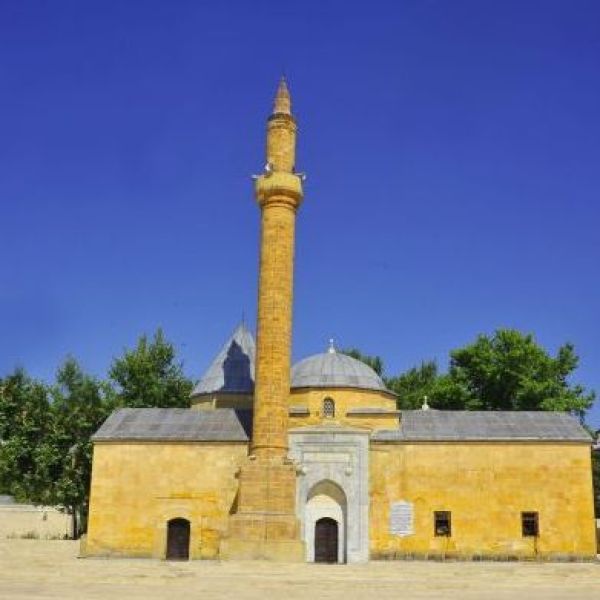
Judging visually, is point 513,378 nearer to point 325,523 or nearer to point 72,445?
point 325,523

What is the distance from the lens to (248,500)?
23.9 metres

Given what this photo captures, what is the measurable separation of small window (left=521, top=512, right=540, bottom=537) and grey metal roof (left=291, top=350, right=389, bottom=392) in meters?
6.04

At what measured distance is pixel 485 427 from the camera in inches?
1059

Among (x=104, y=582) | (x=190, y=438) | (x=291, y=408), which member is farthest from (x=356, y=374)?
(x=104, y=582)

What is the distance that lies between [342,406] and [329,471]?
89.8 inches

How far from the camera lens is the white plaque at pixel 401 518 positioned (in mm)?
25547

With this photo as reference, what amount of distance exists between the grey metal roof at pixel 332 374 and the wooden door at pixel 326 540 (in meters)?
4.40

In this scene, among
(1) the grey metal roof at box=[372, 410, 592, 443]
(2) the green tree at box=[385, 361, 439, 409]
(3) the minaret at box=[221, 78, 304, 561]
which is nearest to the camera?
(3) the minaret at box=[221, 78, 304, 561]

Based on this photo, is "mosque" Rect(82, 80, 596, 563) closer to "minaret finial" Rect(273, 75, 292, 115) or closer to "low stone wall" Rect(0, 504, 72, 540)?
"minaret finial" Rect(273, 75, 292, 115)

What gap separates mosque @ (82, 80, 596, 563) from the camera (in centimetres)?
2519

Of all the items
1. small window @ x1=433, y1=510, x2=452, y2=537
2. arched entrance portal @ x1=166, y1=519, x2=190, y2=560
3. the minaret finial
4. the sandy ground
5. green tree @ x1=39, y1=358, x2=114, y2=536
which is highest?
the minaret finial

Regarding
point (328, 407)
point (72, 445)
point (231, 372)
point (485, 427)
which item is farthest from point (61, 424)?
point (485, 427)

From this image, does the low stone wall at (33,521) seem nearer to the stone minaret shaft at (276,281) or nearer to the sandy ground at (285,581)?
the sandy ground at (285,581)

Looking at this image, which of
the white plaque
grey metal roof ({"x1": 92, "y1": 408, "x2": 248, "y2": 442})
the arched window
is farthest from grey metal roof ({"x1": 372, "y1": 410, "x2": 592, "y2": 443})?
grey metal roof ({"x1": 92, "y1": 408, "x2": 248, "y2": 442})
